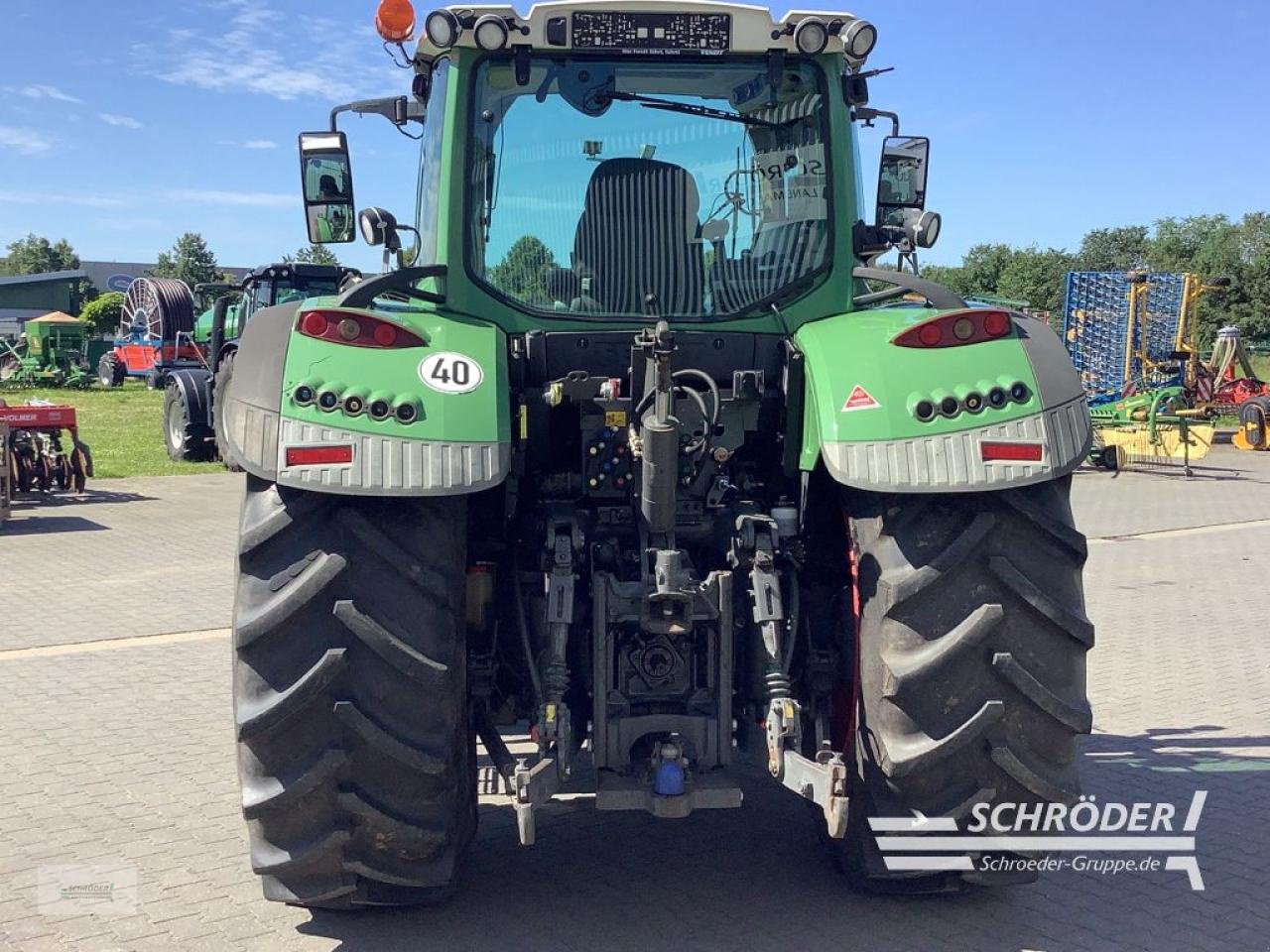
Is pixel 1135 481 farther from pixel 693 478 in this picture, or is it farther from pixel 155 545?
pixel 693 478

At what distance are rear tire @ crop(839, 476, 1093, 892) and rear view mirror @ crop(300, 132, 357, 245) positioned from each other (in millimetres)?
2360

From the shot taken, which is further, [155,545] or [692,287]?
[155,545]

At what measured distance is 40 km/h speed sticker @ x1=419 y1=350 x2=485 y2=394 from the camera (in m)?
3.48

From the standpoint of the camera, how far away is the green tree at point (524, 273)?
165 inches

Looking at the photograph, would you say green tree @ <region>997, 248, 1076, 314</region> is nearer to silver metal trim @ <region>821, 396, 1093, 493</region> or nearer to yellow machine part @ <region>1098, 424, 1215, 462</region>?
yellow machine part @ <region>1098, 424, 1215, 462</region>

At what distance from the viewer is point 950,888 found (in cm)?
377

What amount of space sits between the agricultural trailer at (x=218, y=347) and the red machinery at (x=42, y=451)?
2092 mm

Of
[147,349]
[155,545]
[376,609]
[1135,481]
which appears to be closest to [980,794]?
[376,609]

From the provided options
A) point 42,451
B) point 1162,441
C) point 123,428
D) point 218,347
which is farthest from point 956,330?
point 123,428

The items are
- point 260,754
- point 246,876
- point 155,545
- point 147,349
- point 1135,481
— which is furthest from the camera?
point 147,349

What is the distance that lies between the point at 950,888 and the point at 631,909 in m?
Result: 0.98

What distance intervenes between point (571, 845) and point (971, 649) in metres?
→ 1.74

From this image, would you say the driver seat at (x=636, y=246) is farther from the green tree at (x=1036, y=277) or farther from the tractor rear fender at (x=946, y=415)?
the green tree at (x=1036, y=277)

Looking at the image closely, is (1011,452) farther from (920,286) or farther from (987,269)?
(987,269)
